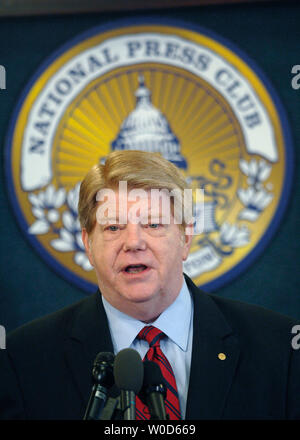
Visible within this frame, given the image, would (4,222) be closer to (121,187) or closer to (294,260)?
(121,187)

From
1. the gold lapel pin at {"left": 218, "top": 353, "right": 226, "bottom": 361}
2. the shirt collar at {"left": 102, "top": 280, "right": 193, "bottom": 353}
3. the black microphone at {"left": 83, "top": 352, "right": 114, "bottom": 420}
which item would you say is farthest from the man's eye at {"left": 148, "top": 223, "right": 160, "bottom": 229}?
the black microphone at {"left": 83, "top": 352, "right": 114, "bottom": 420}

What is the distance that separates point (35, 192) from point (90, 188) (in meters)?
0.98

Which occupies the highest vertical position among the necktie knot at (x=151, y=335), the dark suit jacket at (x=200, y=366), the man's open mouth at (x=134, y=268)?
the man's open mouth at (x=134, y=268)

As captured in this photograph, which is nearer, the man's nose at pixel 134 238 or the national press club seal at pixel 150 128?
the man's nose at pixel 134 238

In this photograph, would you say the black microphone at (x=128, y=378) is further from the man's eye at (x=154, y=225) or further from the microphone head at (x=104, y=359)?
→ the man's eye at (x=154, y=225)

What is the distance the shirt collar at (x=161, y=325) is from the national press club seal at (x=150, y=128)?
86 centimetres

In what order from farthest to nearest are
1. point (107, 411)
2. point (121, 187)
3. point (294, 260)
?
point (294, 260)
point (121, 187)
point (107, 411)

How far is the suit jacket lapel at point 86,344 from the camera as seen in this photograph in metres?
1.70

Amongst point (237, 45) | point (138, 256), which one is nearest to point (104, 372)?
point (138, 256)

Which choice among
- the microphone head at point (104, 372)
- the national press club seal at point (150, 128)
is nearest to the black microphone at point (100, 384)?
the microphone head at point (104, 372)

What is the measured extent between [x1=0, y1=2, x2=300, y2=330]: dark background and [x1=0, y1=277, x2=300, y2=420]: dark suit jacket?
28.6 inches

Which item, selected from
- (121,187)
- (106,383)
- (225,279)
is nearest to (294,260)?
(225,279)

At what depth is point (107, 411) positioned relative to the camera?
40.1 inches

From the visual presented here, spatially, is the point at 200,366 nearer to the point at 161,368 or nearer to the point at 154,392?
the point at 161,368
